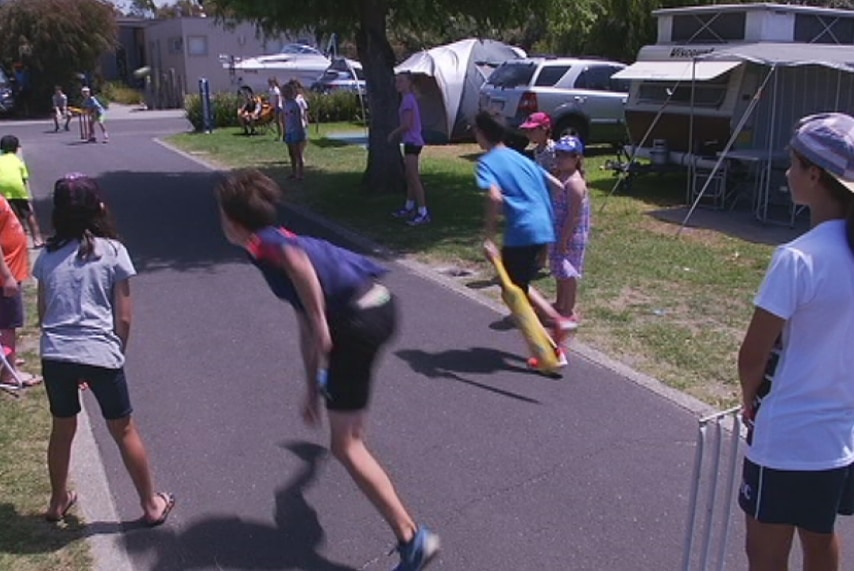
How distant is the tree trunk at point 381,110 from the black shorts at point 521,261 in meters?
7.63

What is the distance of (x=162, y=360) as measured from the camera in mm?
6602

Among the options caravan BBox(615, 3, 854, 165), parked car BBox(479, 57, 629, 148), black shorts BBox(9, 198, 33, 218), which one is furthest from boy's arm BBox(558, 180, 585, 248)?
parked car BBox(479, 57, 629, 148)

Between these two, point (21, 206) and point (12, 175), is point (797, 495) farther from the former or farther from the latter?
point (21, 206)

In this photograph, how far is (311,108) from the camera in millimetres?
28109

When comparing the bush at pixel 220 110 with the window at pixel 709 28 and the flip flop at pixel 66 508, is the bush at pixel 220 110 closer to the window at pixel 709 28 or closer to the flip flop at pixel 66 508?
A: the window at pixel 709 28


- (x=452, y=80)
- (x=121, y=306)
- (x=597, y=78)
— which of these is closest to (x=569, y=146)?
(x=121, y=306)

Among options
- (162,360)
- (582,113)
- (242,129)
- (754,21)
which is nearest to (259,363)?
(162,360)

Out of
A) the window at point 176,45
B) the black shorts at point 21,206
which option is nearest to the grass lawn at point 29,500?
the black shorts at point 21,206

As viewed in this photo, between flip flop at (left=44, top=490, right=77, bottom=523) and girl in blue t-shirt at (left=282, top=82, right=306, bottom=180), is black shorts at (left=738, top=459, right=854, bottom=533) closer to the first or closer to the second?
flip flop at (left=44, top=490, right=77, bottom=523)

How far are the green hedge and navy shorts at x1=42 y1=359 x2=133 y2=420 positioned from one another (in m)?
23.6

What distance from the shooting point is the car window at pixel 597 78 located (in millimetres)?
18469

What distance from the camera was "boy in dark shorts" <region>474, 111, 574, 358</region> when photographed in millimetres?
5875

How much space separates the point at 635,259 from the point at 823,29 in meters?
7.07

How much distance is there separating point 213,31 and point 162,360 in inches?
1517
